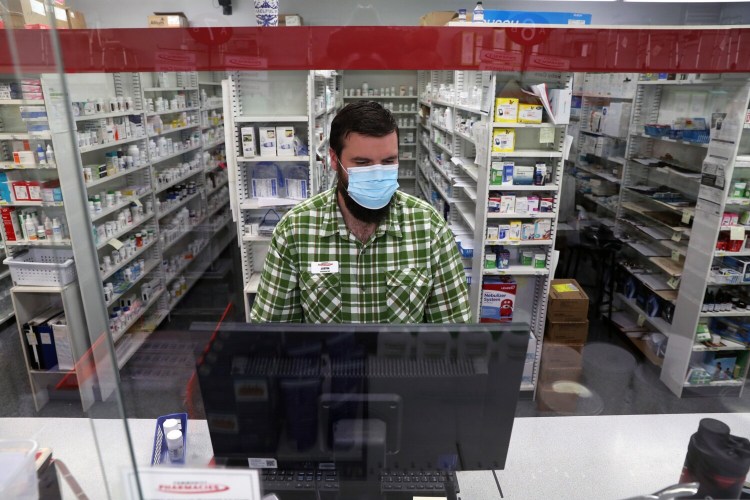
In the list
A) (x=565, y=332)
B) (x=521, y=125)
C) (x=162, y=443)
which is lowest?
(x=565, y=332)

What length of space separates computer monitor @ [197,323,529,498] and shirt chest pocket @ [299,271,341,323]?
84 centimetres

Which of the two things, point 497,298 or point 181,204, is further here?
point 181,204

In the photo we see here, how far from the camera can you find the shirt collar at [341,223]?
184 centimetres

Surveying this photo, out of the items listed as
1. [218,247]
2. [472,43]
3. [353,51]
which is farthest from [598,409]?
[218,247]

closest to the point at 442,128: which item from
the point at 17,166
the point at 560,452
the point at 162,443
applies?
the point at 17,166

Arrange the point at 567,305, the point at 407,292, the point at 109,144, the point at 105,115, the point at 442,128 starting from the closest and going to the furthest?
the point at 407,292 < the point at 567,305 < the point at 105,115 < the point at 109,144 < the point at 442,128

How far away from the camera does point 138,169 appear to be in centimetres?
540

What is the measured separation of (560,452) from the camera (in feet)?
4.71

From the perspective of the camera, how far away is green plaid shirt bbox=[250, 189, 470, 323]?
1850 mm

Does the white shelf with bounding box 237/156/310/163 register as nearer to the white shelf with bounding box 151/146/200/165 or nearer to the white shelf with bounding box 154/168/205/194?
the white shelf with bounding box 151/146/200/165

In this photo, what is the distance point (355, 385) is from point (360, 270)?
35.3 inches

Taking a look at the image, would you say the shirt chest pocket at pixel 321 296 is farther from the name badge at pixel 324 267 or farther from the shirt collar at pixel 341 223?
the shirt collar at pixel 341 223

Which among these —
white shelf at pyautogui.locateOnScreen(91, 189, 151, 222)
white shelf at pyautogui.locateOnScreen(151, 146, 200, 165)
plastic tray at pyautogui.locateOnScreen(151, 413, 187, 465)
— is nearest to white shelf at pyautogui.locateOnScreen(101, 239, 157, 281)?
white shelf at pyautogui.locateOnScreen(91, 189, 151, 222)

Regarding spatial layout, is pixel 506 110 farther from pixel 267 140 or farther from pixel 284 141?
pixel 267 140
